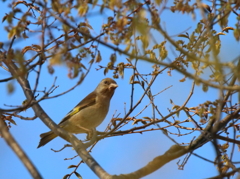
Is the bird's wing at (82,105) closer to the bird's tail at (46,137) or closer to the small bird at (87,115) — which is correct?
the small bird at (87,115)

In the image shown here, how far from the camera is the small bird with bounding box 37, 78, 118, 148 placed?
8.12m

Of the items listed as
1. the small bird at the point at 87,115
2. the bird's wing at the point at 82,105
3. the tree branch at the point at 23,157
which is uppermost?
the bird's wing at the point at 82,105

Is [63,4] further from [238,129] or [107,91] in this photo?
[107,91]

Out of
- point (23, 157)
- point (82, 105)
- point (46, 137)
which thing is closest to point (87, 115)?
point (82, 105)

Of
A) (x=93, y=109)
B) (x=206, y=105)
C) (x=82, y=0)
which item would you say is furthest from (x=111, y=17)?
(x=93, y=109)

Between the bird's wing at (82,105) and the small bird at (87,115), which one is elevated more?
the bird's wing at (82,105)

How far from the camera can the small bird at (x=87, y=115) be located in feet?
26.6

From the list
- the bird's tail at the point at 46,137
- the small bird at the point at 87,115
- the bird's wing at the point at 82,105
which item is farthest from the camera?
the bird's wing at the point at 82,105

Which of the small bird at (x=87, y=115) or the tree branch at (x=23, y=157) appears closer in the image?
the tree branch at (x=23, y=157)

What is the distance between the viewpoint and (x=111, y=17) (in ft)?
16.4

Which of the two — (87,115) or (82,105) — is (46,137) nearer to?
(87,115)

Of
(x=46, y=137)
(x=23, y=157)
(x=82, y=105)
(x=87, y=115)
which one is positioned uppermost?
(x=82, y=105)

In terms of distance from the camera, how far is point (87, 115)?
815 centimetres

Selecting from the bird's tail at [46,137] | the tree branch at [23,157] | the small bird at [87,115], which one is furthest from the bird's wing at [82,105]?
the tree branch at [23,157]
